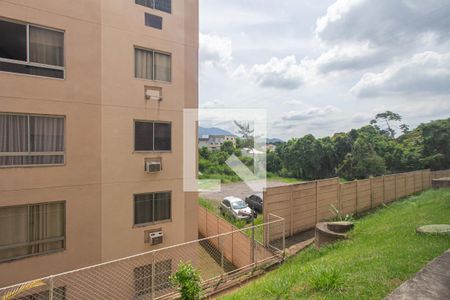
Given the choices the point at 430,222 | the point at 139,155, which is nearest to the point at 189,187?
the point at 139,155

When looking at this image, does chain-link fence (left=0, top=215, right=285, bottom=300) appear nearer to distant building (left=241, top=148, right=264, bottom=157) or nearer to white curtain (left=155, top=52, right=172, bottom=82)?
white curtain (left=155, top=52, right=172, bottom=82)

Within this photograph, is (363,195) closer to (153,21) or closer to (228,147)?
(228,147)

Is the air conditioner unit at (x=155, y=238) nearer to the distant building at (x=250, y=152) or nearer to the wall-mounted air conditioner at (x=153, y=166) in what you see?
the wall-mounted air conditioner at (x=153, y=166)

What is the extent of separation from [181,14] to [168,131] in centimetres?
371

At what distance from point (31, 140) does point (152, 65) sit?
366 cm

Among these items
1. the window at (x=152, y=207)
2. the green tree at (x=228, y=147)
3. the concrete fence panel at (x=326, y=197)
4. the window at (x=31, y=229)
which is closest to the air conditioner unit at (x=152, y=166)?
the window at (x=152, y=207)

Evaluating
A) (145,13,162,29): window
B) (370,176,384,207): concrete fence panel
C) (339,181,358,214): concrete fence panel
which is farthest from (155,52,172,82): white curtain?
(370,176,384,207): concrete fence panel

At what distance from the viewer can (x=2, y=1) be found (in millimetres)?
5352

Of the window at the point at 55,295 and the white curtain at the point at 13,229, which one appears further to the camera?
the window at the point at 55,295

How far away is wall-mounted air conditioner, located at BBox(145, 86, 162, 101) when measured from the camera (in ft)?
23.5

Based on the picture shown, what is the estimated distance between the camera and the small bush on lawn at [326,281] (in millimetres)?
3500

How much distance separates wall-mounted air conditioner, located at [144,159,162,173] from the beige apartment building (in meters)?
0.03

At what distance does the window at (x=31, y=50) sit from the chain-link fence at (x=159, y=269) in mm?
4706

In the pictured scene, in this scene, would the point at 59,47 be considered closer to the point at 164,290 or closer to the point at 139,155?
the point at 139,155
